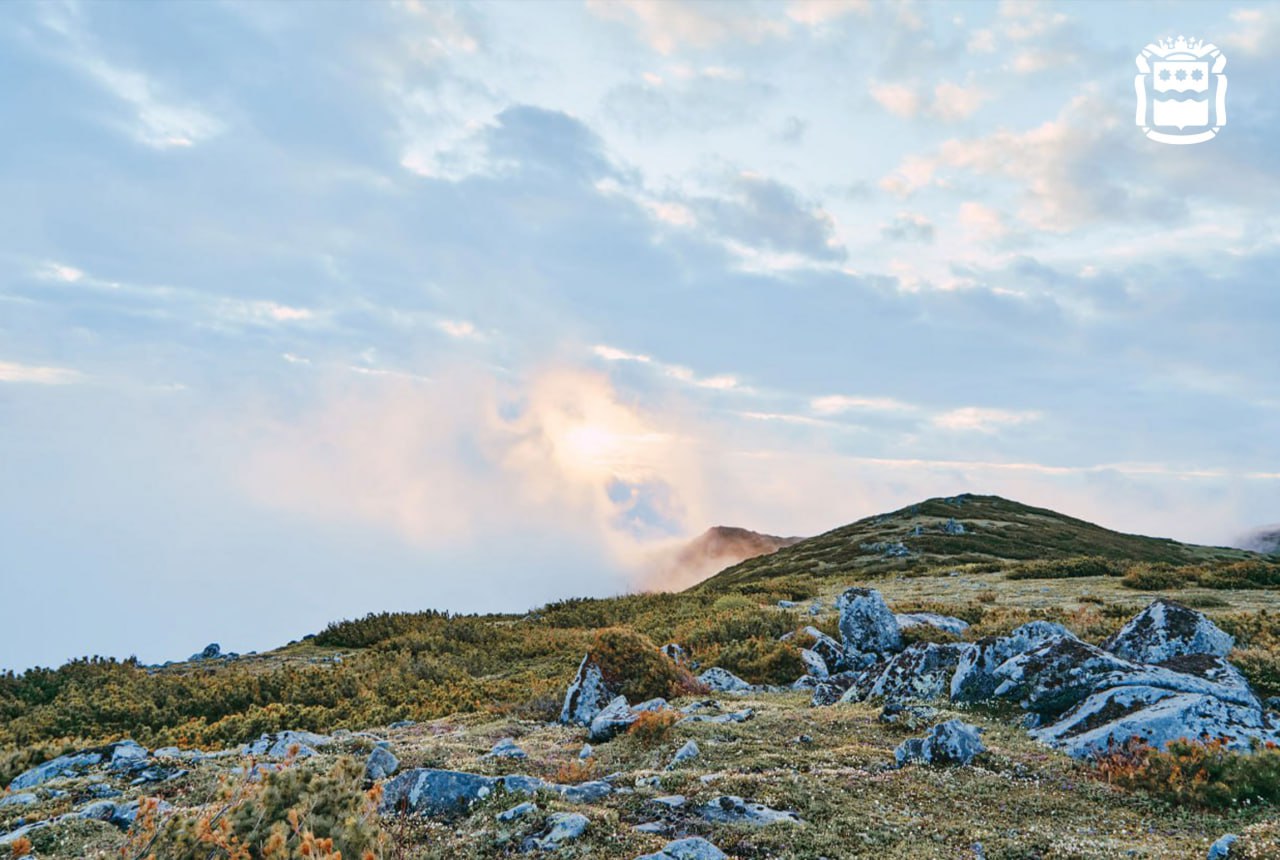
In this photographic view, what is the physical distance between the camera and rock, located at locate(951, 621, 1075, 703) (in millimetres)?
15008

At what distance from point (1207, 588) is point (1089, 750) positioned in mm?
27020

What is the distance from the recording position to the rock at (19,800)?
32.7 feet

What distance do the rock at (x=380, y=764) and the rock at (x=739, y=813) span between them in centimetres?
481

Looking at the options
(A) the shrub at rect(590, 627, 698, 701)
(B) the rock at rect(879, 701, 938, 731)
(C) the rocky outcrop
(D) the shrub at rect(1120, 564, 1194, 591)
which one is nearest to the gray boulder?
(B) the rock at rect(879, 701, 938, 731)

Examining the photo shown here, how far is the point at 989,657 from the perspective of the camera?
15.4 meters

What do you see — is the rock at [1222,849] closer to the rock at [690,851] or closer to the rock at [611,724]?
the rock at [690,851]

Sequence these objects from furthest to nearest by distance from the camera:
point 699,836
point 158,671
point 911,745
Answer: point 158,671, point 911,745, point 699,836

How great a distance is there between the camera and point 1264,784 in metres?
Result: 9.31

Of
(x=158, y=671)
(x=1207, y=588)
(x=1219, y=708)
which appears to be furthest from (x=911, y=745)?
(x=1207, y=588)

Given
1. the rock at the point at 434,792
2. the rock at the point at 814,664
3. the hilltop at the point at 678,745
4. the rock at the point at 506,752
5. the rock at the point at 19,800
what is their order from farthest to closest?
the rock at the point at 814,664, the rock at the point at 506,752, the rock at the point at 19,800, the rock at the point at 434,792, the hilltop at the point at 678,745

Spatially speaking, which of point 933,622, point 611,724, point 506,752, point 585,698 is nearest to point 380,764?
point 506,752

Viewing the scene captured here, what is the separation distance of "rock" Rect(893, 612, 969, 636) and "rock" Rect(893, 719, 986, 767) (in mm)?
11198

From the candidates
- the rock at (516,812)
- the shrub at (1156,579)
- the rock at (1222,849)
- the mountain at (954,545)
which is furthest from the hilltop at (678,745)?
the mountain at (954,545)

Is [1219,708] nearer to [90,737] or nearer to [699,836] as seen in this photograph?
[699,836]
